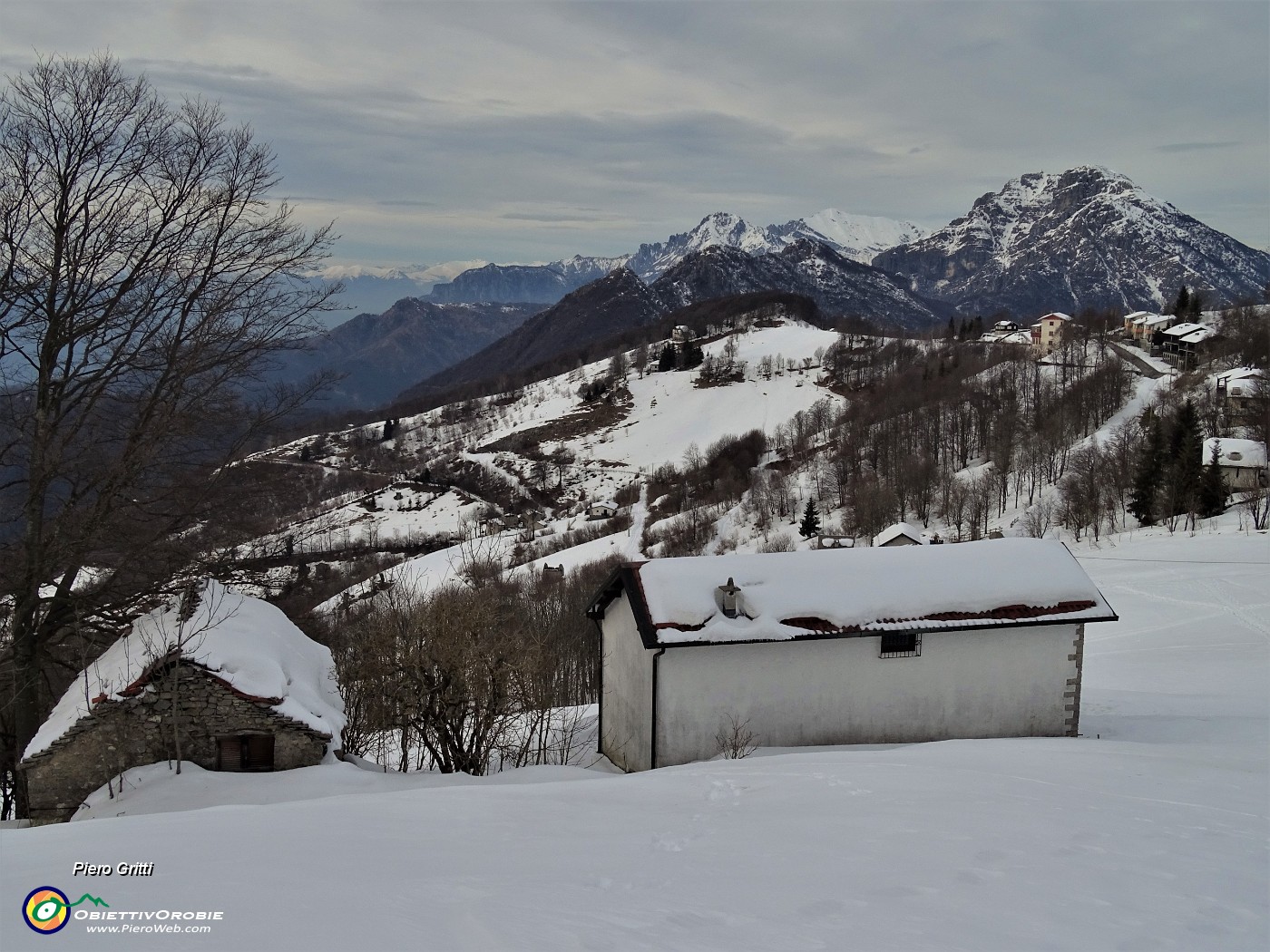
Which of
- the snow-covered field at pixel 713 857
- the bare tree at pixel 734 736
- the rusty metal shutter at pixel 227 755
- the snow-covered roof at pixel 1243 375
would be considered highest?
the snow-covered roof at pixel 1243 375

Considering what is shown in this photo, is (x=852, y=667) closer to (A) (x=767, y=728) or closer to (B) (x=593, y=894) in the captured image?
(A) (x=767, y=728)

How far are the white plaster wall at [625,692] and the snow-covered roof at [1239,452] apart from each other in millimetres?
63883

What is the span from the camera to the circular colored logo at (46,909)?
5770 millimetres

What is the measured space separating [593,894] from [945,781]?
6.38 m

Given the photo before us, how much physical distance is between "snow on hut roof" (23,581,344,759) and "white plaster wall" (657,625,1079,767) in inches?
265

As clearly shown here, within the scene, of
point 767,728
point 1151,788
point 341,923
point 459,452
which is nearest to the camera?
point 341,923

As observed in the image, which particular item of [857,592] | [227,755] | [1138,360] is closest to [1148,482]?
[857,592]

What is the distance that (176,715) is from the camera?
41.9ft

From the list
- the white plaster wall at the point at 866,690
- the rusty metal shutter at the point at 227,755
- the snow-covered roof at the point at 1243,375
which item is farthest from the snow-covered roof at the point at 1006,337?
the rusty metal shutter at the point at 227,755

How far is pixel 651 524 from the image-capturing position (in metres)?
97.1

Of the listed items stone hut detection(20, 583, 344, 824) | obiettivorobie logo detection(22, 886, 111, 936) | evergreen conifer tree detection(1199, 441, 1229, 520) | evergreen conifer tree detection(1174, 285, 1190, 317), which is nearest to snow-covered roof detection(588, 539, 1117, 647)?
stone hut detection(20, 583, 344, 824)

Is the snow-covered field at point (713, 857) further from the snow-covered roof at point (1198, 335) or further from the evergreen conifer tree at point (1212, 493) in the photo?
the snow-covered roof at point (1198, 335)

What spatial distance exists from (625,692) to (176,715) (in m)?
9.06

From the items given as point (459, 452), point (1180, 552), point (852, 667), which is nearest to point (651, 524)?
point (1180, 552)
